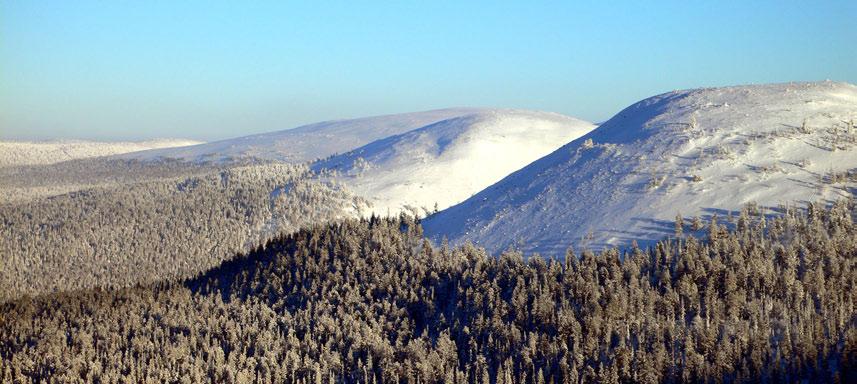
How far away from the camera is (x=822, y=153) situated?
356 feet

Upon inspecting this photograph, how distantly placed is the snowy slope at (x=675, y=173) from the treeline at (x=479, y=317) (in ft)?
23.4

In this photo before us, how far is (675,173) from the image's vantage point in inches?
4535

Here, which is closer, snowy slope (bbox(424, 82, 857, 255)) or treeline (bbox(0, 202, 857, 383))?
treeline (bbox(0, 202, 857, 383))

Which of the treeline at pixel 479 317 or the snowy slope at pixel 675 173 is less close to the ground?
the snowy slope at pixel 675 173

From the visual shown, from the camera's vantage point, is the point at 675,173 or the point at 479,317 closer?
the point at 479,317

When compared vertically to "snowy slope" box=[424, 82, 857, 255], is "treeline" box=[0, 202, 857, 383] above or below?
below

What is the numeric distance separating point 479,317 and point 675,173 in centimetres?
4063

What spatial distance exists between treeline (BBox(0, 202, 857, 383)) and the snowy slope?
715 centimetres

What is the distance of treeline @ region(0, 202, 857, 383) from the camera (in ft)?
242

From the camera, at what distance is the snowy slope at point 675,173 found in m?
102

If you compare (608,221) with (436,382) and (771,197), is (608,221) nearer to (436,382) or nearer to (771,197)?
(771,197)

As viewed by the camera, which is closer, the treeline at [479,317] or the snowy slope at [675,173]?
the treeline at [479,317]

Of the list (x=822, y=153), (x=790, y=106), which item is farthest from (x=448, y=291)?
(x=790, y=106)

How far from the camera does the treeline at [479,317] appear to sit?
73625mm
